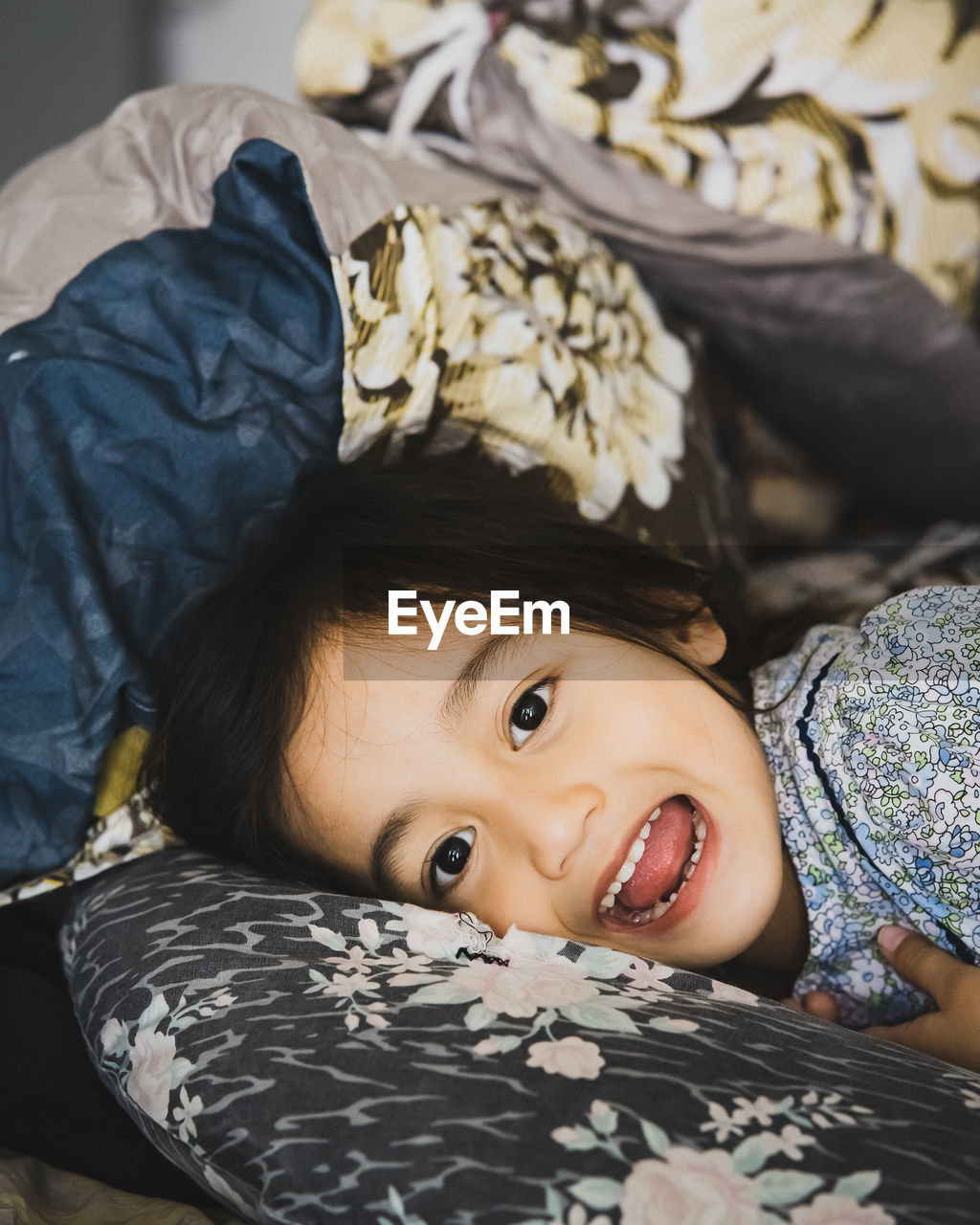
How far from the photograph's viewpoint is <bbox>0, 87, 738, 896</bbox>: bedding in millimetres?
723

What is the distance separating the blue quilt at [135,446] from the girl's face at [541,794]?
0.46ft

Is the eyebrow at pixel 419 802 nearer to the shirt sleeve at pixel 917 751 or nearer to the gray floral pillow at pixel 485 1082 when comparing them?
the gray floral pillow at pixel 485 1082

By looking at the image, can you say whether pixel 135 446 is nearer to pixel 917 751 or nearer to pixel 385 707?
pixel 385 707

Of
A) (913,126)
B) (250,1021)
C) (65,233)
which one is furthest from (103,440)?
(913,126)

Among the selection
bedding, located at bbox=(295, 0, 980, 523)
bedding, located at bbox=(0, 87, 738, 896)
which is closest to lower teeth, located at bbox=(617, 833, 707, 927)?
bedding, located at bbox=(0, 87, 738, 896)

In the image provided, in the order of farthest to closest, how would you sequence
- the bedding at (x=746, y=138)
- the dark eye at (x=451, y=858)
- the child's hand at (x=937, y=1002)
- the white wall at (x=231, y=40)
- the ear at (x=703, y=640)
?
the white wall at (x=231, y=40) → the bedding at (x=746, y=138) → the ear at (x=703, y=640) → the dark eye at (x=451, y=858) → the child's hand at (x=937, y=1002)

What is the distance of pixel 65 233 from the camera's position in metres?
0.79

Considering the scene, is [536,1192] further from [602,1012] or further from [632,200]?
[632,200]

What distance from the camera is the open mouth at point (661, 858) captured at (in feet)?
2.46

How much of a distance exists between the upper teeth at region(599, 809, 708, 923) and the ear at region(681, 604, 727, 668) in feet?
0.50

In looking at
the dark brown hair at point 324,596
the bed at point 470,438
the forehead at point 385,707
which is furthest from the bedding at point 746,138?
the forehead at point 385,707

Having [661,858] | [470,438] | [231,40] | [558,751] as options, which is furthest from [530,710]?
[231,40]

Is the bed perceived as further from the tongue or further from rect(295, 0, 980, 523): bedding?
the tongue

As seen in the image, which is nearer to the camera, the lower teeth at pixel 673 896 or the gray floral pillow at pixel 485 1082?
the gray floral pillow at pixel 485 1082
